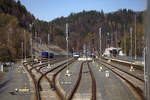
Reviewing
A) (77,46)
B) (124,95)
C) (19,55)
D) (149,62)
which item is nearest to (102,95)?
(124,95)

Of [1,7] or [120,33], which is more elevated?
[1,7]

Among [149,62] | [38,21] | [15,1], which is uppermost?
[15,1]

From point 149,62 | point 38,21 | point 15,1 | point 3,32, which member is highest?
point 15,1

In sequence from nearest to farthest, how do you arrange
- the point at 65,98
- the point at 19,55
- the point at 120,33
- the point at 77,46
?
the point at 65,98, the point at 19,55, the point at 120,33, the point at 77,46

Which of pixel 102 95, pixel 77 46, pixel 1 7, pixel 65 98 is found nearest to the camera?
pixel 65 98

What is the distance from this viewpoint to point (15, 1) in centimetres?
13488

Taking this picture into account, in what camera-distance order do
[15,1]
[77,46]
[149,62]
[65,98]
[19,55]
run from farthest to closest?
[77,46] < [15,1] < [19,55] < [65,98] < [149,62]

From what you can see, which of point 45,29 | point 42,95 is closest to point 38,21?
point 45,29

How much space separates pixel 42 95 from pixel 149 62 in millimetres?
8382

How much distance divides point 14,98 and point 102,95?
4.57 meters

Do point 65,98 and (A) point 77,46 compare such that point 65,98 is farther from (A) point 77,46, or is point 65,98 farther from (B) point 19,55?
(A) point 77,46

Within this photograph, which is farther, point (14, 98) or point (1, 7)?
point (1, 7)

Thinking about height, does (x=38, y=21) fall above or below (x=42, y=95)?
above

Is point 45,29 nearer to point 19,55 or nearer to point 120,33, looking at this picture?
point 120,33
